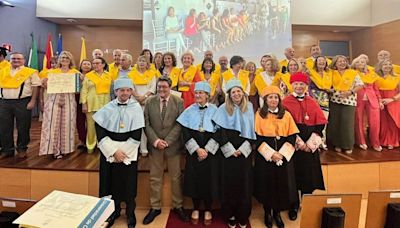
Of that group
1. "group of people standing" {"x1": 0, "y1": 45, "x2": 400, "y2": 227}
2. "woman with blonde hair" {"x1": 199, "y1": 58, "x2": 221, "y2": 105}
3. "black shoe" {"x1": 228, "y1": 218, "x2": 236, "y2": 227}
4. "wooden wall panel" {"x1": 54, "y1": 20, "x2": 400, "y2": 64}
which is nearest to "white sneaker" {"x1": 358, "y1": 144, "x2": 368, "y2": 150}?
"group of people standing" {"x1": 0, "y1": 45, "x2": 400, "y2": 227}

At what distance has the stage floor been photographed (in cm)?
313

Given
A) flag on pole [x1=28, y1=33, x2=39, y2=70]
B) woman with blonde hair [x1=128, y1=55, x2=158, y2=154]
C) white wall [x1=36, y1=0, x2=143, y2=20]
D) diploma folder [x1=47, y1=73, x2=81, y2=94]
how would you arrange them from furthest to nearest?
white wall [x1=36, y1=0, x2=143, y2=20] → flag on pole [x1=28, y1=33, x2=39, y2=70] → woman with blonde hair [x1=128, y1=55, x2=158, y2=154] → diploma folder [x1=47, y1=73, x2=81, y2=94]

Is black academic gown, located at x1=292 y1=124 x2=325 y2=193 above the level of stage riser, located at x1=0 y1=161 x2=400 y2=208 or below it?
above

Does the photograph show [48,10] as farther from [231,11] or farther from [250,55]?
[250,55]

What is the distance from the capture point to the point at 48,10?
727 cm

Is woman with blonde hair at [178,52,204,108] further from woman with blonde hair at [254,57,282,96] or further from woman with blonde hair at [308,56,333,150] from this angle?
woman with blonde hair at [308,56,333,150]

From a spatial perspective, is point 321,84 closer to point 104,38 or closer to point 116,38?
point 116,38

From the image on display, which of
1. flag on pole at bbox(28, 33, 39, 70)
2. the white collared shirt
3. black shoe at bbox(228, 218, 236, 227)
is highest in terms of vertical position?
flag on pole at bbox(28, 33, 39, 70)

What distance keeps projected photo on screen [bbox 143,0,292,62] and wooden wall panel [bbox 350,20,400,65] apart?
2.52 meters

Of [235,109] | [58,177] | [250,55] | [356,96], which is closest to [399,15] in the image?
[250,55]

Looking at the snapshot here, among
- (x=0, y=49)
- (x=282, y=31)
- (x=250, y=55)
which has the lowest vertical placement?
(x=0, y=49)

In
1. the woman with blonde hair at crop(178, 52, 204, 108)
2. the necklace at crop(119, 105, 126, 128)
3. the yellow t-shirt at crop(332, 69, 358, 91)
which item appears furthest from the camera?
the yellow t-shirt at crop(332, 69, 358, 91)

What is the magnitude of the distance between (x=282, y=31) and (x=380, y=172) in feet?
16.5

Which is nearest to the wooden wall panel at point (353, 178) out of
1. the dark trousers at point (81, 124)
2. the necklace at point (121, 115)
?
the necklace at point (121, 115)
